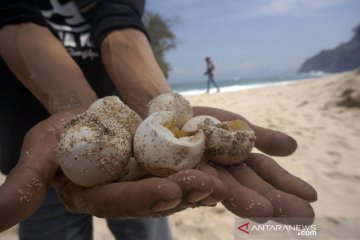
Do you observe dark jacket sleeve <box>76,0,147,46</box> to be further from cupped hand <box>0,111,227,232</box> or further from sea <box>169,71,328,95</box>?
sea <box>169,71,328,95</box>

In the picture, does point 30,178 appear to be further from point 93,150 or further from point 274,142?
point 274,142

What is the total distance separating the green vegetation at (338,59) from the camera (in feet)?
172

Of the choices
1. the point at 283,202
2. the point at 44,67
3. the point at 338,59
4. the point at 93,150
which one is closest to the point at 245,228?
the point at 283,202

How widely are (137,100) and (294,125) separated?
11.6 ft

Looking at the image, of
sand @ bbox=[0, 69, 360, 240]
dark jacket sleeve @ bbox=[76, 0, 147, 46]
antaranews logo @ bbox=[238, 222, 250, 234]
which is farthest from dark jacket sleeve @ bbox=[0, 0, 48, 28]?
antaranews logo @ bbox=[238, 222, 250, 234]

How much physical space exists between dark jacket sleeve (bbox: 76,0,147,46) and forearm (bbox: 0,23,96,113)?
25 cm

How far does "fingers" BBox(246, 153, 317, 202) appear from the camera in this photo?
3.79 feet

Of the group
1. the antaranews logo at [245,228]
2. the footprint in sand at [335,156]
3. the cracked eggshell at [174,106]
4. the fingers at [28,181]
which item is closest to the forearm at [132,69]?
the cracked eggshell at [174,106]

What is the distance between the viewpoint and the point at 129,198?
3.03 ft

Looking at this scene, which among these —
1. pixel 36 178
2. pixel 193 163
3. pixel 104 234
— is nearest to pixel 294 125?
pixel 104 234

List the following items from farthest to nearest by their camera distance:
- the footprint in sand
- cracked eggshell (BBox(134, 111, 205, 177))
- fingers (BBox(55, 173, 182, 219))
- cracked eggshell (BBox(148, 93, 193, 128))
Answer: the footprint in sand
cracked eggshell (BBox(148, 93, 193, 128))
cracked eggshell (BBox(134, 111, 205, 177))
fingers (BBox(55, 173, 182, 219))

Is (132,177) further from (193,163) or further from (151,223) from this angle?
(151,223)

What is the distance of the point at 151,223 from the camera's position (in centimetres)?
174

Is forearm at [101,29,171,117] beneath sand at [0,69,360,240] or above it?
above
